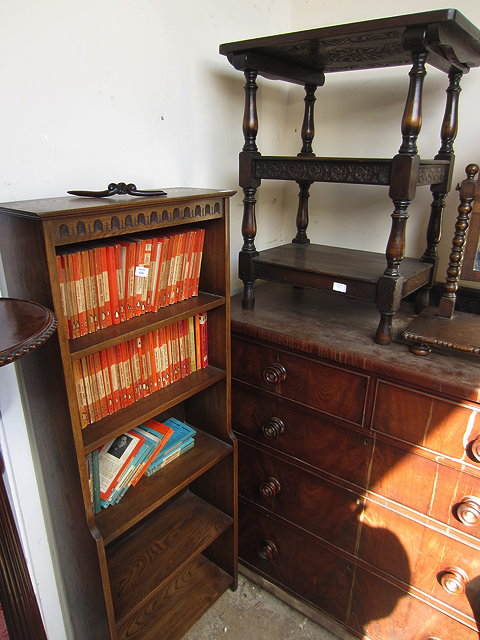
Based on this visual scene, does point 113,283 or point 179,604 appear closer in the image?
point 113,283

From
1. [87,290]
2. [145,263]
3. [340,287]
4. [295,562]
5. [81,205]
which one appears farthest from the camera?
[295,562]

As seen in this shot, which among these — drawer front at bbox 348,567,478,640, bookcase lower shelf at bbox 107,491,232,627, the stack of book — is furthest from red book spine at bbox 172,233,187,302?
drawer front at bbox 348,567,478,640

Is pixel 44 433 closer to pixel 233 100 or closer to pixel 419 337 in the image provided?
pixel 419 337

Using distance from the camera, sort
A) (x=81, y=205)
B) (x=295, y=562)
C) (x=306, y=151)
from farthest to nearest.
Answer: (x=306, y=151) → (x=295, y=562) → (x=81, y=205)

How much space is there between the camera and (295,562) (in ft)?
5.07

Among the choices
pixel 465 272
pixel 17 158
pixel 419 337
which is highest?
pixel 17 158

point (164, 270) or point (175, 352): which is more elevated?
point (164, 270)

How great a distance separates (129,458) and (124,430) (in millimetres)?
169

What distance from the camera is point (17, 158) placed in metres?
1.04

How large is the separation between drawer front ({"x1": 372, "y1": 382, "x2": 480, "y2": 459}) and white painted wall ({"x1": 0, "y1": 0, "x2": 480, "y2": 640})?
692 millimetres

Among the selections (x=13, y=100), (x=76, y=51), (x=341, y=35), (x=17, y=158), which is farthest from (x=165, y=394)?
(x=341, y=35)

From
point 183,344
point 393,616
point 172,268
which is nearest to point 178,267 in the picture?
point 172,268

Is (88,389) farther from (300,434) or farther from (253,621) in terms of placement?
(253,621)

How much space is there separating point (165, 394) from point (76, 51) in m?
0.92
